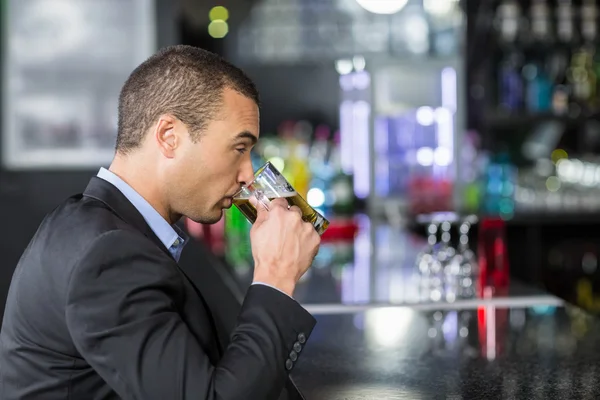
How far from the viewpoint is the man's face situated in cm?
133

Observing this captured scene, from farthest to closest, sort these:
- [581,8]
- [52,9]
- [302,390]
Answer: [581,8] → [52,9] → [302,390]

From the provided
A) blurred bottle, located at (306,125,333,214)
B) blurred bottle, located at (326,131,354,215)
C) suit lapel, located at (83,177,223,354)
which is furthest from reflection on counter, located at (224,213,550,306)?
blurred bottle, located at (326,131,354,215)

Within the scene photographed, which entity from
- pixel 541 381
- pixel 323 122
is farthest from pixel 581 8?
pixel 541 381

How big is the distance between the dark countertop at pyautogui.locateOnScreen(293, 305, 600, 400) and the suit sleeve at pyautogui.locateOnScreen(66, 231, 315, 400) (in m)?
0.28

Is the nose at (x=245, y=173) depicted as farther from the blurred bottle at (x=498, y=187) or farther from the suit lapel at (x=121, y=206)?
the blurred bottle at (x=498, y=187)

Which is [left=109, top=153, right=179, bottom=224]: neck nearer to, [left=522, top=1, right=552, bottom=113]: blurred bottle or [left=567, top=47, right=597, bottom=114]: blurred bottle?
[left=522, top=1, right=552, bottom=113]: blurred bottle

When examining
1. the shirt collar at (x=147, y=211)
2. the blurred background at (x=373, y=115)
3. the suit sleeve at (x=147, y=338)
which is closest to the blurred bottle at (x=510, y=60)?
the blurred background at (x=373, y=115)

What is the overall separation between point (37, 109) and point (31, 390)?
3.63m

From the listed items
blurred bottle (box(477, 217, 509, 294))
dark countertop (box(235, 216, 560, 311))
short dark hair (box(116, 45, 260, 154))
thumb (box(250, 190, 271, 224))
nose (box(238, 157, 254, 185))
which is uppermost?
short dark hair (box(116, 45, 260, 154))

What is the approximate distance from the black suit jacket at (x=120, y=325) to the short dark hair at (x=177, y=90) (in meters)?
0.10

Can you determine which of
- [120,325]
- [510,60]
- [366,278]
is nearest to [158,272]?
[120,325]

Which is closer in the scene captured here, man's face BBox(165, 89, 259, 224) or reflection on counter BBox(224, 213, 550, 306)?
man's face BBox(165, 89, 259, 224)

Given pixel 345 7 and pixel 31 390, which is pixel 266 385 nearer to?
pixel 31 390

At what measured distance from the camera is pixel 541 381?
151cm
